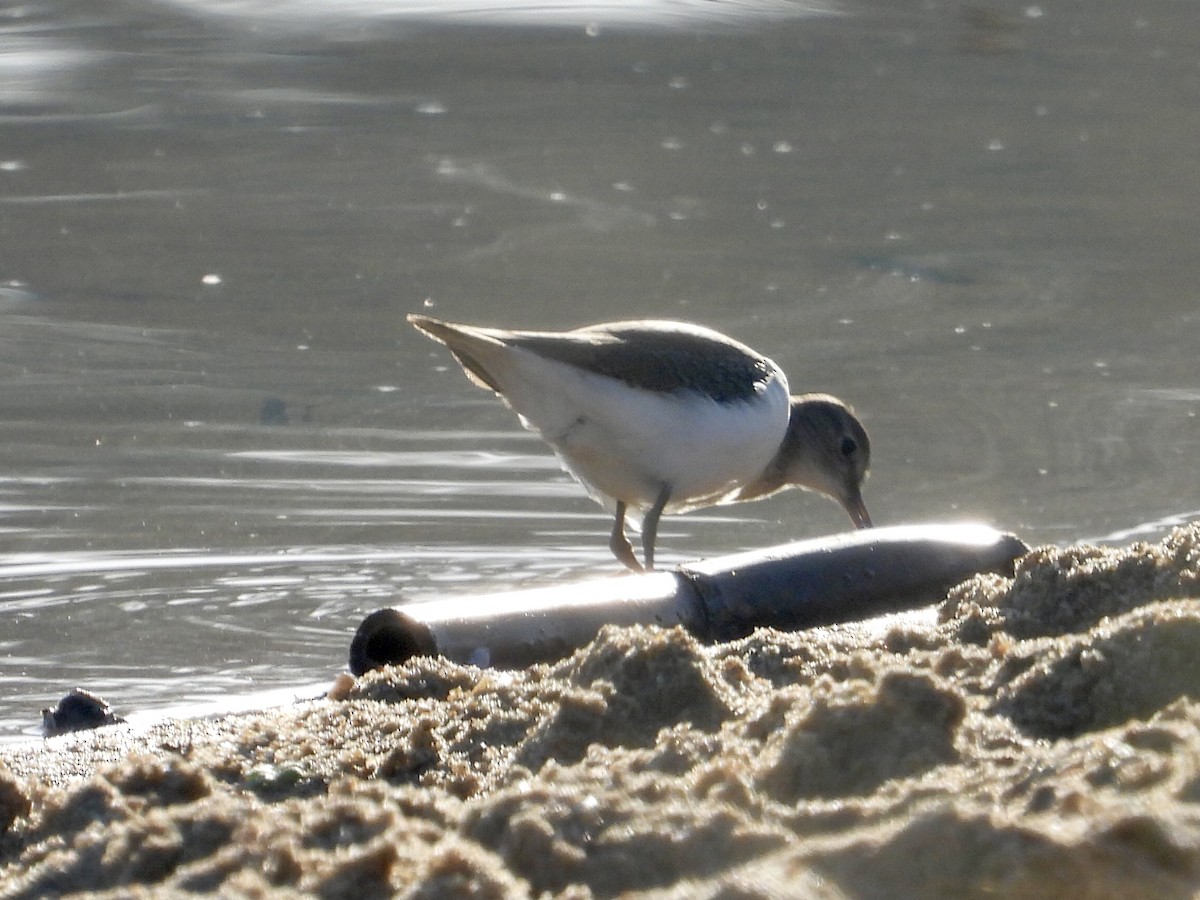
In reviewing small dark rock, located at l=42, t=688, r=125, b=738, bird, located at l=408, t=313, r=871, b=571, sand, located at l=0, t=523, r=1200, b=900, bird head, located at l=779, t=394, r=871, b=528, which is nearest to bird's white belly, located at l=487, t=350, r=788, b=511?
bird, located at l=408, t=313, r=871, b=571

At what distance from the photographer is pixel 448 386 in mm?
7645

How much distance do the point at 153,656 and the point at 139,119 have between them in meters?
6.64

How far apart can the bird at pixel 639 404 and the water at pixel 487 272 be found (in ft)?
0.86

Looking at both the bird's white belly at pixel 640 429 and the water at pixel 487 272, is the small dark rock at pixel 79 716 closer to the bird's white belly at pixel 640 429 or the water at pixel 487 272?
the water at pixel 487 272

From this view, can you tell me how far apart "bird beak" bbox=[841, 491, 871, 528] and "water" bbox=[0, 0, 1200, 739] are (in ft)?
0.32

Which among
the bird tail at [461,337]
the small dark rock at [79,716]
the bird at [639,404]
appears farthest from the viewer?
the bird at [639,404]

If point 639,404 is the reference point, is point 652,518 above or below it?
below

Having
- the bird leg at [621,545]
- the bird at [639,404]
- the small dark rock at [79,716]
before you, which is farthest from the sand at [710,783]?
the bird leg at [621,545]

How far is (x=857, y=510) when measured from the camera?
6375mm

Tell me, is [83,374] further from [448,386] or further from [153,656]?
[153,656]

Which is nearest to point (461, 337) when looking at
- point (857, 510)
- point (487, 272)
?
point (857, 510)

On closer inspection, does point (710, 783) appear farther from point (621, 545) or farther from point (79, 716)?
point (621, 545)

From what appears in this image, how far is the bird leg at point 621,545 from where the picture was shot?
17.8 ft

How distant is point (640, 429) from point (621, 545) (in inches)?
14.9
